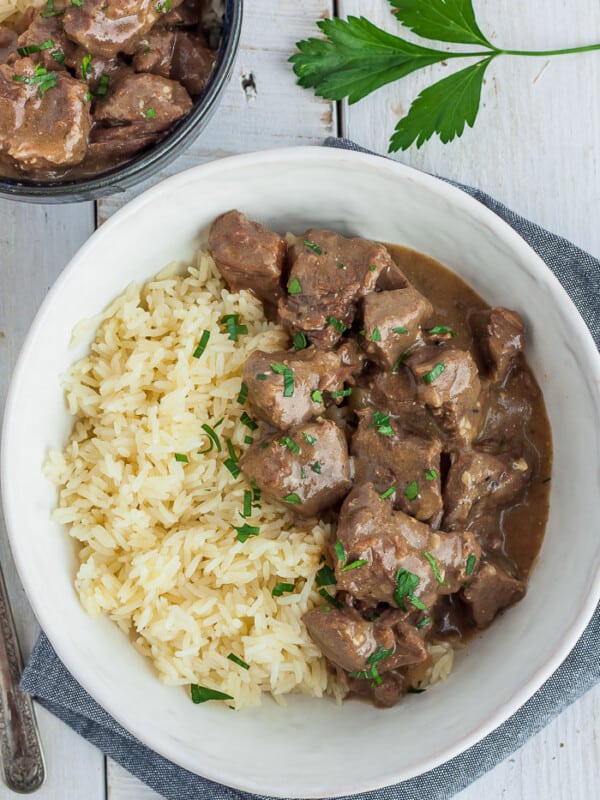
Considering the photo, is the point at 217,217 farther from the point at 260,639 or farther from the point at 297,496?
the point at 260,639

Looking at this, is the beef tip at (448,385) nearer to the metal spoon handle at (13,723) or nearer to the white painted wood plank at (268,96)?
the white painted wood plank at (268,96)

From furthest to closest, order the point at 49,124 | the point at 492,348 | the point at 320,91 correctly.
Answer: the point at 320,91
the point at 492,348
the point at 49,124

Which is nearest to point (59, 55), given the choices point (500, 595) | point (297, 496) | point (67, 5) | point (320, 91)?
point (67, 5)

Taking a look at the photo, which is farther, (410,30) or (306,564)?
(410,30)

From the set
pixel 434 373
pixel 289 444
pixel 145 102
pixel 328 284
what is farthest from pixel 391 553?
pixel 145 102

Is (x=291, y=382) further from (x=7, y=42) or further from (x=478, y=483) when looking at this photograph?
(x=7, y=42)

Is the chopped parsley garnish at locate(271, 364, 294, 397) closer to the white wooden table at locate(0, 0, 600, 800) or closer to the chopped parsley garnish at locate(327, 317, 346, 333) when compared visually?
the chopped parsley garnish at locate(327, 317, 346, 333)

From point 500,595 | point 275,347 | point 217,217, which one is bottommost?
point 500,595

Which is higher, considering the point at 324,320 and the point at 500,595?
the point at 324,320
